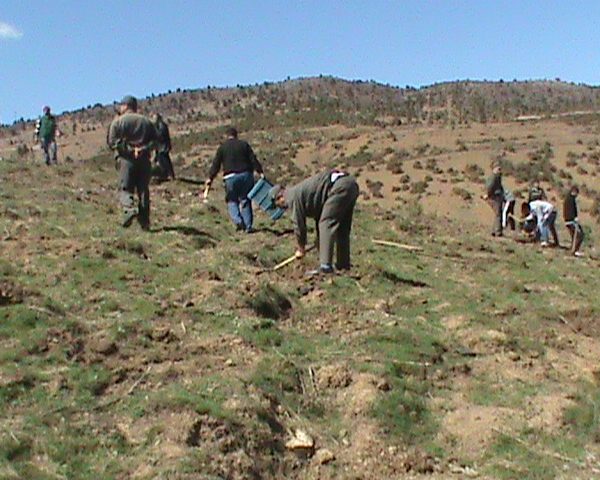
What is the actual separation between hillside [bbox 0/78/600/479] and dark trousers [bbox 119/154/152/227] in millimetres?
364

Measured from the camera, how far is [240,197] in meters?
13.1

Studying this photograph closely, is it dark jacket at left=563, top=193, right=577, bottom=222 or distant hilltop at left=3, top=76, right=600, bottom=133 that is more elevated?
distant hilltop at left=3, top=76, right=600, bottom=133

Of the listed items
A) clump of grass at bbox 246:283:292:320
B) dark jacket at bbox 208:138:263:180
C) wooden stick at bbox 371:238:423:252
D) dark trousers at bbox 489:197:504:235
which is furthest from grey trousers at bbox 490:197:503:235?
clump of grass at bbox 246:283:292:320

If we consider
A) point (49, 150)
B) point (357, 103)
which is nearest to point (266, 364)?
point (49, 150)

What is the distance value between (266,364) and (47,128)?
14235 mm

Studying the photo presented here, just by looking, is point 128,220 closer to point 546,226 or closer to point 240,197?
point 240,197

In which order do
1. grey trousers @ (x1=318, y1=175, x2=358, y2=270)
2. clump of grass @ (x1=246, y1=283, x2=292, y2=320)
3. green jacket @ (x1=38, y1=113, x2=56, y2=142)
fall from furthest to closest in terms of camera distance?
green jacket @ (x1=38, y1=113, x2=56, y2=142) < grey trousers @ (x1=318, y1=175, x2=358, y2=270) < clump of grass @ (x1=246, y1=283, x2=292, y2=320)

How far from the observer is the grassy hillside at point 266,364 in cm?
602

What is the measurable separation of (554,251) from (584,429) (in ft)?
37.8

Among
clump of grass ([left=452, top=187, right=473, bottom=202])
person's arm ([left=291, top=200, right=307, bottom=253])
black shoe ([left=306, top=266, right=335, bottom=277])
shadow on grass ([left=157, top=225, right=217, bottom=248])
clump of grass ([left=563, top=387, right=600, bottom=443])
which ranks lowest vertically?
clump of grass ([left=452, top=187, right=473, bottom=202])

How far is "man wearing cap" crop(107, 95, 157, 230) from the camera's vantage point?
1126cm

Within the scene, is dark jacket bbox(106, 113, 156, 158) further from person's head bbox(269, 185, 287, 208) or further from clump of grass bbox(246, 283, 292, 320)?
clump of grass bbox(246, 283, 292, 320)

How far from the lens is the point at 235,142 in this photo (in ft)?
42.4

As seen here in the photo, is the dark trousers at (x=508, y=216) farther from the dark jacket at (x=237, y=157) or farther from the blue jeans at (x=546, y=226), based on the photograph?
the dark jacket at (x=237, y=157)
